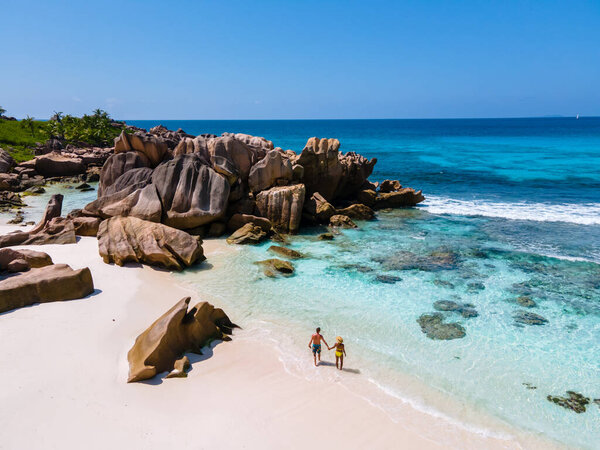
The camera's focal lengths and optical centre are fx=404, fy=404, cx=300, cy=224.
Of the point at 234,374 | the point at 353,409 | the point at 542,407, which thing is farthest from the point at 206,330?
the point at 542,407

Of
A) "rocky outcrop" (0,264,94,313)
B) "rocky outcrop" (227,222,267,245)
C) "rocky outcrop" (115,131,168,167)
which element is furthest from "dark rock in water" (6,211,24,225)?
"rocky outcrop" (227,222,267,245)

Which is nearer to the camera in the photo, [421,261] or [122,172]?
[421,261]

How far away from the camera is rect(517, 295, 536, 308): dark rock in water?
56.9 ft

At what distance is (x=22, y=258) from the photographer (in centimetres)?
1675

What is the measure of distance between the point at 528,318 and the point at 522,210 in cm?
2192

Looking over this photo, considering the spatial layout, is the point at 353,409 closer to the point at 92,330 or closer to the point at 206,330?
the point at 206,330

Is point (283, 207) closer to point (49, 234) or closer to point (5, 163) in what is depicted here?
point (49, 234)

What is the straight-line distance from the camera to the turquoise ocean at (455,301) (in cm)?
1175

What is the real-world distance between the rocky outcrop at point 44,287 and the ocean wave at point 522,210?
27924mm

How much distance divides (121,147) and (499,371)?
25.7 metres

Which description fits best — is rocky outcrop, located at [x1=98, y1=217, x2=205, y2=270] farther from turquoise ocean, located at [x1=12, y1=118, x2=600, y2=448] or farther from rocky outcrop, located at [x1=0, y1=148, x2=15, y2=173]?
rocky outcrop, located at [x1=0, y1=148, x2=15, y2=173]

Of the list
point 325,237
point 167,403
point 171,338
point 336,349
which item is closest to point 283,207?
point 325,237

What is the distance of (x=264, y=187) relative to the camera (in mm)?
28609

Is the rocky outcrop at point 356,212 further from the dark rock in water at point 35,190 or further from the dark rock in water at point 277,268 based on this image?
the dark rock in water at point 35,190
